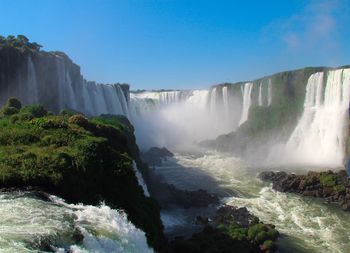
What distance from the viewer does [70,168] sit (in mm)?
16078

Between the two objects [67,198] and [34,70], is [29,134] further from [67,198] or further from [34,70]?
[34,70]

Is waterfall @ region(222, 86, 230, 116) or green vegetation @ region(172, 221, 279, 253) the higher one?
waterfall @ region(222, 86, 230, 116)

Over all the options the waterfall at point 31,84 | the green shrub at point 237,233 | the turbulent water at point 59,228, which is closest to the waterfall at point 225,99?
the waterfall at point 31,84

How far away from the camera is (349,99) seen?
51.2 m

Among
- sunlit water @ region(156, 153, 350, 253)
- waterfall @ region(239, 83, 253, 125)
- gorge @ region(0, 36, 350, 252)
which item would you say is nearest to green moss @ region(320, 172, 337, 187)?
sunlit water @ region(156, 153, 350, 253)

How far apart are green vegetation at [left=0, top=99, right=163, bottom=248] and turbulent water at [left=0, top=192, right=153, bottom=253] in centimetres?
117

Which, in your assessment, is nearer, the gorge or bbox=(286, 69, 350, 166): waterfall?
the gorge

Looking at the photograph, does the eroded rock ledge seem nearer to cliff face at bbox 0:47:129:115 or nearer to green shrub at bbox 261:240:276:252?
green shrub at bbox 261:240:276:252

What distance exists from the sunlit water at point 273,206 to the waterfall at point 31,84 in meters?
18.1

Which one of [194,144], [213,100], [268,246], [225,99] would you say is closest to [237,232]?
[268,246]

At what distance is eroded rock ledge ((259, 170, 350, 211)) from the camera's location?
36.0 meters

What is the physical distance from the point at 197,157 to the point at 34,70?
2517 centimetres

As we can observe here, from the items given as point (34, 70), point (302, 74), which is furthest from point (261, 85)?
point (34, 70)

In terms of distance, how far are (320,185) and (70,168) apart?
2856 cm
